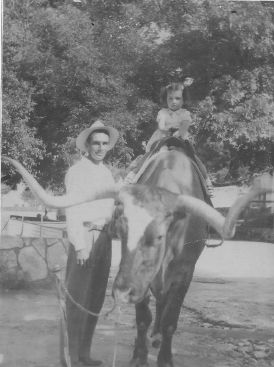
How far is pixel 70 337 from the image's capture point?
8.16 ft

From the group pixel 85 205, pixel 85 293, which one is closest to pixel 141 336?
pixel 85 293

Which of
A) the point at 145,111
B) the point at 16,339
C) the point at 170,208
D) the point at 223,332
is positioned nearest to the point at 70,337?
the point at 16,339

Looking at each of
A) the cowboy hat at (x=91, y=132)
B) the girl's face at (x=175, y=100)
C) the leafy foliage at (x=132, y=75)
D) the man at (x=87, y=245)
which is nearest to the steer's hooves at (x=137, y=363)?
the man at (x=87, y=245)

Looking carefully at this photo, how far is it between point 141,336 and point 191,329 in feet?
0.89

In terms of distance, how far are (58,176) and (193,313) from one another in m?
1.02

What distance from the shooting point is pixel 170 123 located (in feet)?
8.45

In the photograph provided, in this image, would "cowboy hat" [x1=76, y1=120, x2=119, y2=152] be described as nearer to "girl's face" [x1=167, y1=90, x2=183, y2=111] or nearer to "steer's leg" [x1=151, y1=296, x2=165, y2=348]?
"girl's face" [x1=167, y1=90, x2=183, y2=111]

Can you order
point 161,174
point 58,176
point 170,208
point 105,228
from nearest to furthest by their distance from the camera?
1. point 170,208
2. point 161,174
3. point 105,228
4. point 58,176

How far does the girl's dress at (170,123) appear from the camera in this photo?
8.38 feet

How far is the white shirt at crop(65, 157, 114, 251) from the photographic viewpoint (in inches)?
93.3

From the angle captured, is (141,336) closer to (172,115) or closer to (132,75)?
(172,115)

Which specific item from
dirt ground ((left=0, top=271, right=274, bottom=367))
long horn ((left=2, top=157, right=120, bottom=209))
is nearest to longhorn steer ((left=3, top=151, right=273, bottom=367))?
long horn ((left=2, top=157, right=120, bottom=209))

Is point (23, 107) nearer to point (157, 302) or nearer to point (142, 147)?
point (142, 147)

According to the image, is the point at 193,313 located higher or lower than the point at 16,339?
higher
